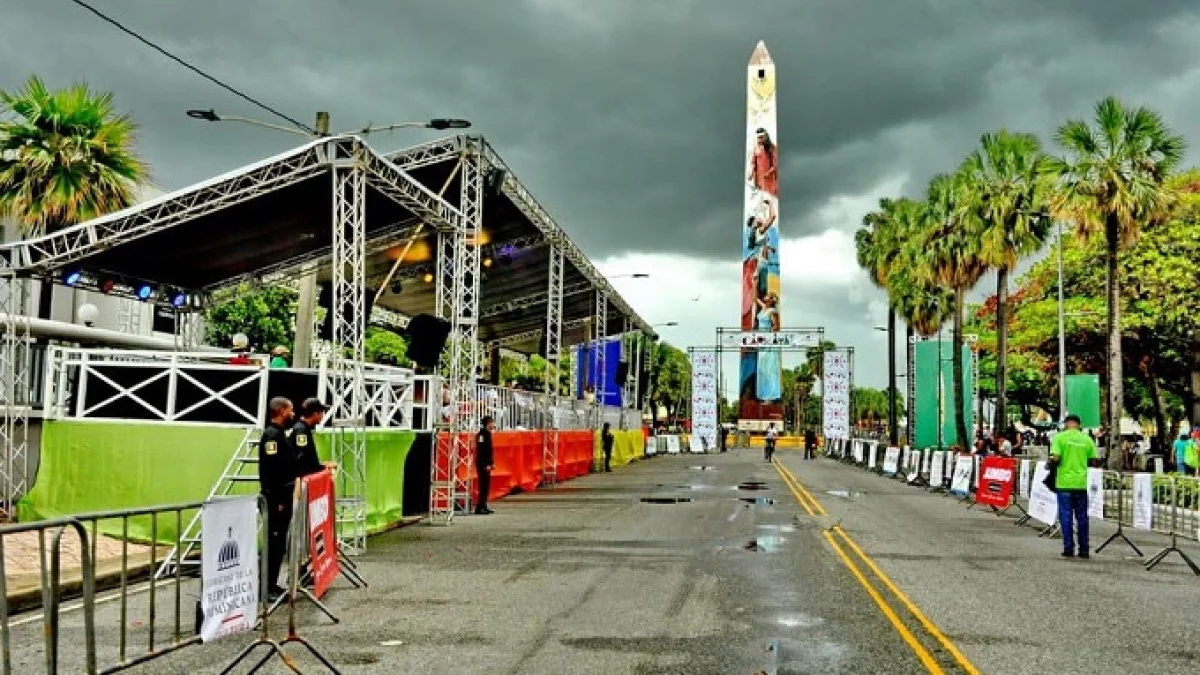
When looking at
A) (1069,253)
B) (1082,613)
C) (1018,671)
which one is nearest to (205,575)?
(1018,671)

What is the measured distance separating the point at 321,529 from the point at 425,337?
927cm

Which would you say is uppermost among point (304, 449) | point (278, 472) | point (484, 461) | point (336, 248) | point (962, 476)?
point (336, 248)

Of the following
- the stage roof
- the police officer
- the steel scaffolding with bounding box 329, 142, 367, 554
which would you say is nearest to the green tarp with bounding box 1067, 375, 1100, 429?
the stage roof

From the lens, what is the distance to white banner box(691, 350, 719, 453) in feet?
216

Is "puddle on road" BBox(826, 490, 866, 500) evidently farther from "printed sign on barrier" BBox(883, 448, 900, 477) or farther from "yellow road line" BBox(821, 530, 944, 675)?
"yellow road line" BBox(821, 530, 944, 675)

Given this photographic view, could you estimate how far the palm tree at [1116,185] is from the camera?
30578 mm

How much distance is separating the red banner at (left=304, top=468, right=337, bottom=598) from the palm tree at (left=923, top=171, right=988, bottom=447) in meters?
34.8

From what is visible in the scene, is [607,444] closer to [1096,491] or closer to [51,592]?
[1096,491]

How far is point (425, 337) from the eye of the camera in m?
19.3

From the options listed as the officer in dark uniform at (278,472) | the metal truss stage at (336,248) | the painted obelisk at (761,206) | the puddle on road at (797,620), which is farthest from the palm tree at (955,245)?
the painted obelisk at (761,206)

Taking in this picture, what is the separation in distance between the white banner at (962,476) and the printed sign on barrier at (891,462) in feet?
36.9

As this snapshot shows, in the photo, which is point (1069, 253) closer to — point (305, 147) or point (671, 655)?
point (305, 147)

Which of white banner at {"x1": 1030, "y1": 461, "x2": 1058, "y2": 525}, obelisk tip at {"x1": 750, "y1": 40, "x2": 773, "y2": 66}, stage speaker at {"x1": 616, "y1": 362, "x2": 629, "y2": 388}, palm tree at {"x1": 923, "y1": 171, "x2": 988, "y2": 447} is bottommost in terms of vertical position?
white banner at {"x1": 1030, "y1": 461, "x2": 1058, "y2": 525}

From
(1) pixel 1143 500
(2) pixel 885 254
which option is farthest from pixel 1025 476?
(2) pixel 885 254
